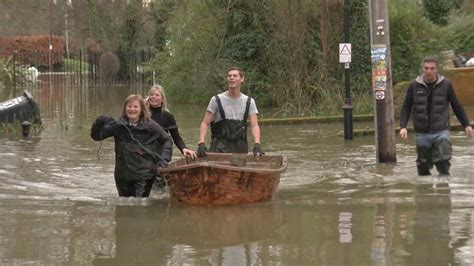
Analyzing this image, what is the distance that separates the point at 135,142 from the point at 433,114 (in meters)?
4.03

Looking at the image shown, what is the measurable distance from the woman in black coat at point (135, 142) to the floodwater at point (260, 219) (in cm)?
29

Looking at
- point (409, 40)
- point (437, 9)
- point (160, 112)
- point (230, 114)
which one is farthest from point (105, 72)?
point (230, 114)

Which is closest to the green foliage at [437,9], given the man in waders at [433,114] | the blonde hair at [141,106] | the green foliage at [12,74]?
the green foliage at [12,74]

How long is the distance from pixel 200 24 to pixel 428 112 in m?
17.6

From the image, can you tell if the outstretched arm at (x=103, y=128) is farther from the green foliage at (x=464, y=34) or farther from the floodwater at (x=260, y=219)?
the green foliage at (x=464, y=34)

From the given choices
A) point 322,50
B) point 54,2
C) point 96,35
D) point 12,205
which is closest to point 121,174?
point 12,205

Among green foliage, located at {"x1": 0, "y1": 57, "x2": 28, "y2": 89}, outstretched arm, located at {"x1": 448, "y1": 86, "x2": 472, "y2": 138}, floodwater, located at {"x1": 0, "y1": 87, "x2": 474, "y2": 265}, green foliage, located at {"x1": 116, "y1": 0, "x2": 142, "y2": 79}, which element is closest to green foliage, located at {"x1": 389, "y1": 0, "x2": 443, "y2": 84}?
floodwater, located at {"x1": 0, "y1": 87, "x2": 474, "y2": 265}

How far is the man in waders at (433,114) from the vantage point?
1090 centimetres

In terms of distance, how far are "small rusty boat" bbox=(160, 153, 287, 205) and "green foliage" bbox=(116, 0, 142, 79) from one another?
130 ft

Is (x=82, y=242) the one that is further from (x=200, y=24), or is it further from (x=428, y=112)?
(x=200, y=24)

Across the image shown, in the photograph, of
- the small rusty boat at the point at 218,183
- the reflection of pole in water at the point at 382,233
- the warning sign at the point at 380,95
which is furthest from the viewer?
the warning sign at the point at 380,95

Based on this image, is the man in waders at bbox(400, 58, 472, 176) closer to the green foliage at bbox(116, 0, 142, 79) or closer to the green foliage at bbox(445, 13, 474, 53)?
the green foliage at bbox(445, 13, 474, 53)

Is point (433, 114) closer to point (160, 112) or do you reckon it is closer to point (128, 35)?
point (160, 112)

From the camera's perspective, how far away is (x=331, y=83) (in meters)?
22.8
